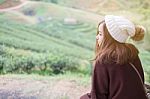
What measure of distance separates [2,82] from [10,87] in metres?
0.08

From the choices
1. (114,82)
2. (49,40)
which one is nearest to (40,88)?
(49,40)

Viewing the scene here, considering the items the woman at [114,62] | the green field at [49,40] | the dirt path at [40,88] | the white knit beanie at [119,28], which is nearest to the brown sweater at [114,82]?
the woman at [114,62]

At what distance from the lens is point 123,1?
9.36ft

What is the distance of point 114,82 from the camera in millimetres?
1601

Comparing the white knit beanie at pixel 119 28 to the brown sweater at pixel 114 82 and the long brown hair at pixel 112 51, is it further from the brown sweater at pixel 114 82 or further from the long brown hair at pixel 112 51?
the brown sweater at pixel 114 82

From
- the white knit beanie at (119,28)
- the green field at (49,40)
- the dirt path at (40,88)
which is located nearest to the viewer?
the white knit beanie at (119,28)

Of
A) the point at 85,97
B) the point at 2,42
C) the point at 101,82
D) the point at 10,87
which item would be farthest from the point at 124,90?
the point at 2,42

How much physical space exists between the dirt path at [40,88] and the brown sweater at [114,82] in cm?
97

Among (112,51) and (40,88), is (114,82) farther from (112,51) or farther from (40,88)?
(40,88)

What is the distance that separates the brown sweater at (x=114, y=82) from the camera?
1593 mm

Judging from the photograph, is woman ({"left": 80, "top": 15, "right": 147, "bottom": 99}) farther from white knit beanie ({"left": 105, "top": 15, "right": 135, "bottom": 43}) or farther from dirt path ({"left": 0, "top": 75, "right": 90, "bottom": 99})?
dirt path ({"left": 0, "top": 75, "right": 90, "bottom": 99})

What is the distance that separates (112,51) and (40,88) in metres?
1.14

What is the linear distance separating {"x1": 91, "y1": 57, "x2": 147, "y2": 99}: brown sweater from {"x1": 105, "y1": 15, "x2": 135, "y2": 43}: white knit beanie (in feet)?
0.42

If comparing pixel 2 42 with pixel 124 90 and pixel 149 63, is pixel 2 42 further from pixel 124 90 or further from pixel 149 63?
pixel 124 90
